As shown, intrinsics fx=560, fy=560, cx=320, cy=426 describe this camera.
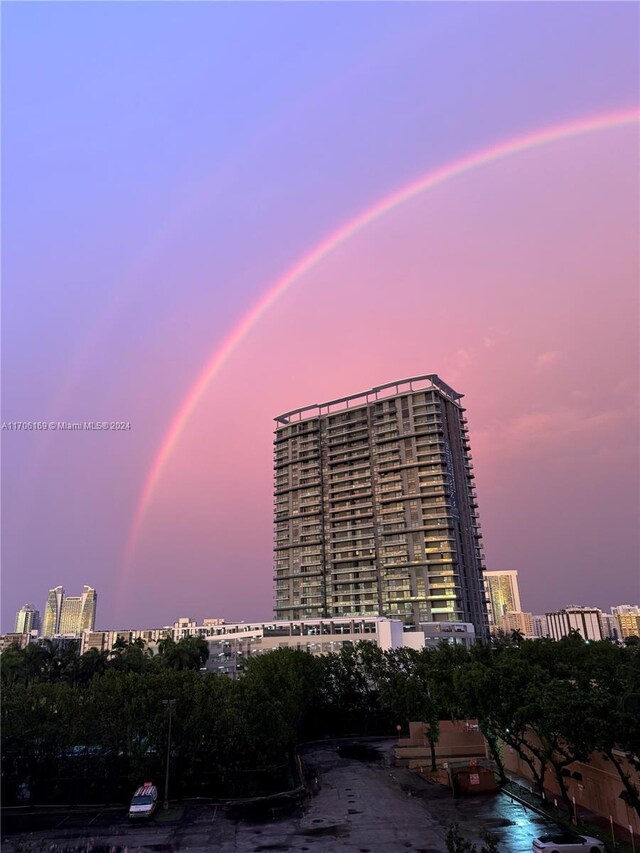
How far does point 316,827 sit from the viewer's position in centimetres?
3478

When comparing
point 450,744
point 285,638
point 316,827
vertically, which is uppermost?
point 285,638

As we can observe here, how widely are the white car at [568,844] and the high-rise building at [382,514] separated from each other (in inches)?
4381

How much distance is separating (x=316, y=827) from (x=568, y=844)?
14.9 metres

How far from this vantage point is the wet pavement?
31.2m

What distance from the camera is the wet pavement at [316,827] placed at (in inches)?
1230

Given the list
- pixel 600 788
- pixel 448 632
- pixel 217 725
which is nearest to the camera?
pixel 600 788

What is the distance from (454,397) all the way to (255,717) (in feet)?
462

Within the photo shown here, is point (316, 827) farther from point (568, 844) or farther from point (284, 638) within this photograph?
point (284, 638)

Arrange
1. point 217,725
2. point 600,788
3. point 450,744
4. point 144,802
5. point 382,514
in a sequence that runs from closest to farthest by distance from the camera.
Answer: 1. point 600,788
2. point 144,802
3. point 217,725
4. point 450,744
5. point 382,514

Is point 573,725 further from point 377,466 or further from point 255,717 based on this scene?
point 377,466

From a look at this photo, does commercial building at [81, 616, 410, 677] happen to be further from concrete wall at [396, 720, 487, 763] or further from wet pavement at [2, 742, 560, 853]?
wet pavement at [2, 742, 560, 853]

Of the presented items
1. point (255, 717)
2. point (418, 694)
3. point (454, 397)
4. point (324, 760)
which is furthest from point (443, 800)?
point (454, 397)

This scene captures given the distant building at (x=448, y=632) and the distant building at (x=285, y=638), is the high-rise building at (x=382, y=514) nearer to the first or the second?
the distant building at (x=448, y=632)

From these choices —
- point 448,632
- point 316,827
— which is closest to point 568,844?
point 316,827
